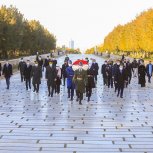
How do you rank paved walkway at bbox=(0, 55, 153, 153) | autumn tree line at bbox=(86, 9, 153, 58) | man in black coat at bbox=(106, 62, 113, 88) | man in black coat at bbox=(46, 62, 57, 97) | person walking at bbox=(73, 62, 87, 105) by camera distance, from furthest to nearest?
autumn tree line at bbox=(86, 9, 153, 58) → man in black coat at bbox=(106, 62, 113, 88) → man in black coat at bbox=(46, 62, 57, 97) → person walking at bbox=(73, 62, 87, 105) → paved walkway at bbox=(0, 55, 153, 153)

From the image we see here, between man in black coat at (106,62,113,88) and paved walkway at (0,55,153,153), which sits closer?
paved walkway at (0,55,153,153)

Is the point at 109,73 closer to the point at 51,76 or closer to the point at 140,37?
the point at 51,76

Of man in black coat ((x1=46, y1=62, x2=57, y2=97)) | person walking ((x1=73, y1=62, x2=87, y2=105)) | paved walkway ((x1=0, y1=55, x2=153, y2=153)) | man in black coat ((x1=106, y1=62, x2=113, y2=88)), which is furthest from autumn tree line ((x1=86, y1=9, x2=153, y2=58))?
person walking ((x1=73, y1=62, x2=87, y2=105))

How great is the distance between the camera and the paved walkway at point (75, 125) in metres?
10.4

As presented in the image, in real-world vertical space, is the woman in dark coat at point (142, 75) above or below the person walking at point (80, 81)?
below

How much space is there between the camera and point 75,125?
13.3 metres

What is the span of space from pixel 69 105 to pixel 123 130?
6.04m

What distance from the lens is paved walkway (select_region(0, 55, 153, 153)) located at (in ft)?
34.0

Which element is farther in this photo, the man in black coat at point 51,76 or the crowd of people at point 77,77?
the man in black coat at point 51,76

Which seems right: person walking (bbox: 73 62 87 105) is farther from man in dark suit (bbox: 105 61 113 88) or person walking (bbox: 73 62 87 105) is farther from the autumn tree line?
the autumn tree line

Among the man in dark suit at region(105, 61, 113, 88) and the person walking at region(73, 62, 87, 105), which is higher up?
the person walking at region(73, 62, 87, 105)

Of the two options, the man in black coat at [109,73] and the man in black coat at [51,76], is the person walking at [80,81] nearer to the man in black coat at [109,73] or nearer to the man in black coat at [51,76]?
the man in black coat at [51,76]

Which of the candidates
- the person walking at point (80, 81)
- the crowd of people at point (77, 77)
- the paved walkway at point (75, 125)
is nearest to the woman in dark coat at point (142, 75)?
the crowd of people at point (77, 77)

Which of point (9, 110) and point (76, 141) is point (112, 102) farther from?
point (76, 141)
